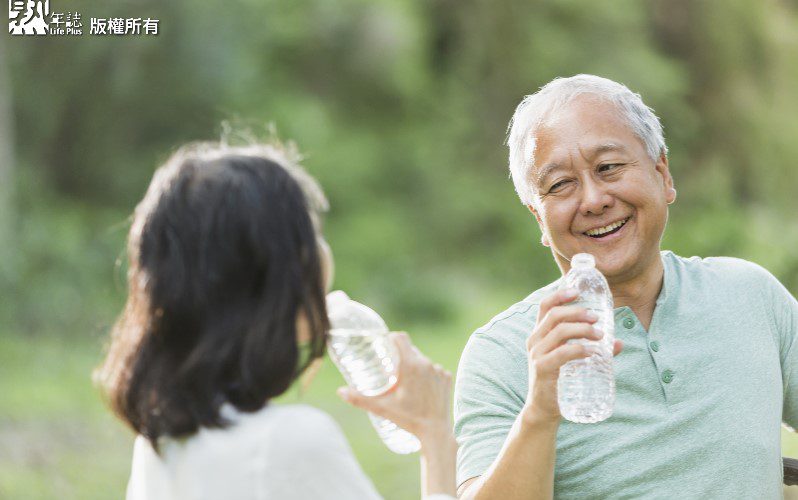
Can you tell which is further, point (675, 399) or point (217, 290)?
point (675, 399)

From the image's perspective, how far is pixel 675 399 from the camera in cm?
199

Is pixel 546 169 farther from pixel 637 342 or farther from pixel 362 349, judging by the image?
pixel 362 349

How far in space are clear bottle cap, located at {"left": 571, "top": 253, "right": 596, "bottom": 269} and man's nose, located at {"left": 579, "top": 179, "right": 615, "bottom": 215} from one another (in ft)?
0.45

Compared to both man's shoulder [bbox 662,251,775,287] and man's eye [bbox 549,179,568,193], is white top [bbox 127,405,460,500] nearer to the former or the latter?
man's eye [bbox 549,179,568,193]

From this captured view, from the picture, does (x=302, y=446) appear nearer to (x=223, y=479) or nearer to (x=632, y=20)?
(x=223, y=479)

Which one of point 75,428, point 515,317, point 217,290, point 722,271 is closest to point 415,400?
point 217,290

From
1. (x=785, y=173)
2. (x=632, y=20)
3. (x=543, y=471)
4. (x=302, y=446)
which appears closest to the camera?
(x=302, y=446)

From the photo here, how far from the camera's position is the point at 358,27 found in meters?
9.20

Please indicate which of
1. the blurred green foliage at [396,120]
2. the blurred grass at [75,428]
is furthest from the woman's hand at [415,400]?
the blurred green foliage at [396,120]

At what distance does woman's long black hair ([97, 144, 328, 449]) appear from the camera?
4.56 ft

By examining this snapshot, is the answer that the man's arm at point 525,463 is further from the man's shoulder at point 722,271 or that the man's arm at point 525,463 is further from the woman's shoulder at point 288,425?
the man's shoulder at point 722,271

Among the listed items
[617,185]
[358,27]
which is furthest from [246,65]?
[617,185]

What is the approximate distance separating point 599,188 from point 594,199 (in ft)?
0.09

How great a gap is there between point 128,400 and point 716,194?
23.8 feet
